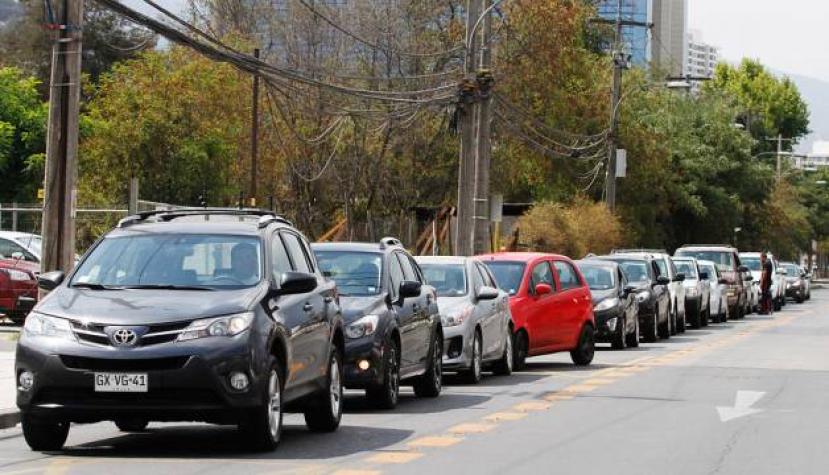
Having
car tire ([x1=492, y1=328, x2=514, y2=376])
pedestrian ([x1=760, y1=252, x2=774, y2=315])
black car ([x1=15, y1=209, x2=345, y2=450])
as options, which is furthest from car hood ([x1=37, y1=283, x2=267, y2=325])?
pedestrian ([x1=760, y1=252, x2=774, y2=315])

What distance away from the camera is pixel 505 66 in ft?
200

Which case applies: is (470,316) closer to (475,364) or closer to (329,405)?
(475,364)

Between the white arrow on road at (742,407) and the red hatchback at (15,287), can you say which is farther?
the red hatchback at (15,287)

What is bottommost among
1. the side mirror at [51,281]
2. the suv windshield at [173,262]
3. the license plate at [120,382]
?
the license plate at [120,382]

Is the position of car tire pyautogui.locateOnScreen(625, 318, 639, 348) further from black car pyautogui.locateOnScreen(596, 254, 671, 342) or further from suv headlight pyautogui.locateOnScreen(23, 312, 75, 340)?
suv headlight pyautogui.locateOnScreen(23, 312, 75, 340)

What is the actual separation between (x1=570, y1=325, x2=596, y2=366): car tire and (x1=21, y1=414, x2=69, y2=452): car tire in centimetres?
1369

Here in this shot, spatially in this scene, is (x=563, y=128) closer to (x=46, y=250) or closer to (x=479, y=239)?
(x=479, y=239)

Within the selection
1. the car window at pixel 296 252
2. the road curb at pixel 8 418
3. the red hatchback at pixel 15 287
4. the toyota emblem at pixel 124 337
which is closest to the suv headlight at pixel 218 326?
the toyota emblem at pixel 124 337

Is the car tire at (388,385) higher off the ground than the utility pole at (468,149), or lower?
lower

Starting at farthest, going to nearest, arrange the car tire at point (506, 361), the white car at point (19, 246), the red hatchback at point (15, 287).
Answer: the white car at point (19, 246) → the red hatchback at point (15, 287) → the car tire at point (506, 361)

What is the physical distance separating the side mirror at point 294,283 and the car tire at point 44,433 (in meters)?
1.89

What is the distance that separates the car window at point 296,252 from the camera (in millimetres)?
14609

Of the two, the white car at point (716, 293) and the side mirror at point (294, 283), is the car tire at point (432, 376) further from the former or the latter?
the white car at point (716, 293)

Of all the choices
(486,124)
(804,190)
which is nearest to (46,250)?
(486,124)
